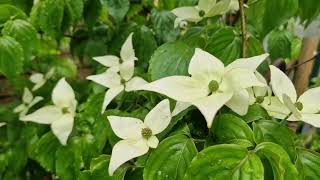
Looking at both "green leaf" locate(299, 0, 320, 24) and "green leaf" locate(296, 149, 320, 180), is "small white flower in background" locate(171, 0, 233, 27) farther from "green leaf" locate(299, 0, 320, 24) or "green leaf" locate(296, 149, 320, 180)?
"green leaf" locate(296, 149, 320, 180)

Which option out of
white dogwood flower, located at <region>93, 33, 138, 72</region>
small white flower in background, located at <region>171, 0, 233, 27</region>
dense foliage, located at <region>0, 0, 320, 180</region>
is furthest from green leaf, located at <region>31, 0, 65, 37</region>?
small white flower in background, located at <region>171, 0, 233, 27</region>

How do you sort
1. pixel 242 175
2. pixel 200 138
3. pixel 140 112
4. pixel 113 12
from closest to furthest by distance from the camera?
pixel 242 175
pixel 200 138
pixel 140 112
pixel 113 12

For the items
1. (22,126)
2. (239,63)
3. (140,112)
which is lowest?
(22,126)

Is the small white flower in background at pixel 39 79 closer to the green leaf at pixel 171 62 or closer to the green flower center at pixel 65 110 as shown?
the green flower center at pixel 65 110

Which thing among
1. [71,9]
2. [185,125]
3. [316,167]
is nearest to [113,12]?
[71,9]

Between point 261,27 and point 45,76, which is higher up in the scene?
point 261,27

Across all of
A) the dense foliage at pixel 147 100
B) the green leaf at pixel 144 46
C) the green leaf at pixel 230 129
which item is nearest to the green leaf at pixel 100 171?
the dense foliage at pixel 147 100

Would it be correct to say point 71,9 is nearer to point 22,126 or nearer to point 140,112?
point 140,112
